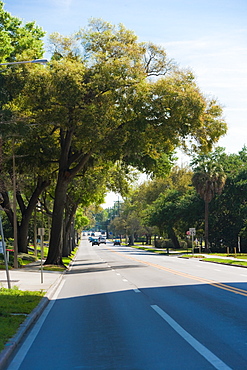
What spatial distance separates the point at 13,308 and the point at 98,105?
2006 cm

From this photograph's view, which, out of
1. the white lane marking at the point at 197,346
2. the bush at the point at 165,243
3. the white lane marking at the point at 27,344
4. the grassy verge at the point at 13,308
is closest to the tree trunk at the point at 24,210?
the grassy verge at the point at 13,308

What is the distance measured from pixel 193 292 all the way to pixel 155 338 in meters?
8.27

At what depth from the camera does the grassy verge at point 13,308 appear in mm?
9780

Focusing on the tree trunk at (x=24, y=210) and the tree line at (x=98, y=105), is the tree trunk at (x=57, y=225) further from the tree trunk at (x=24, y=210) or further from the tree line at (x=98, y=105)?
the tree trunk at (x=24, y=210)

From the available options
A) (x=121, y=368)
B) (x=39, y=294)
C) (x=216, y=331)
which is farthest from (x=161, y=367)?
(x=39, y=294)

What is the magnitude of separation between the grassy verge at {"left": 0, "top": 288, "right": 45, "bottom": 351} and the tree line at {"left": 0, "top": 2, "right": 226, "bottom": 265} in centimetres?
1257

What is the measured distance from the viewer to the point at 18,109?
109ft

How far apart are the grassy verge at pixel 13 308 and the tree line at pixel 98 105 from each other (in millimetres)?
12567

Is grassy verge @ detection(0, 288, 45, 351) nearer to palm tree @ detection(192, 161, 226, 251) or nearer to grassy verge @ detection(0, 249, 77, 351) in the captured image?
grassy verge @ detection(0, 249, 77, 351)

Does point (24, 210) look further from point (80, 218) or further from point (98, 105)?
point (80, 218)

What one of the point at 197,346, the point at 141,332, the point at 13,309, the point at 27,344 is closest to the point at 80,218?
the point at 13,309

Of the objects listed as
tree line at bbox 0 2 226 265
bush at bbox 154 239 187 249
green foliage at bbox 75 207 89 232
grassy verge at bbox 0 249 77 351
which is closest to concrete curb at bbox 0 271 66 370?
grassy verge at bbox 0 249 77 351

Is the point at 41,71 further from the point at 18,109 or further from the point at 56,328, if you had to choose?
the point at 56,328

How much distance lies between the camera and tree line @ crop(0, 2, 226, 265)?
3027cm
